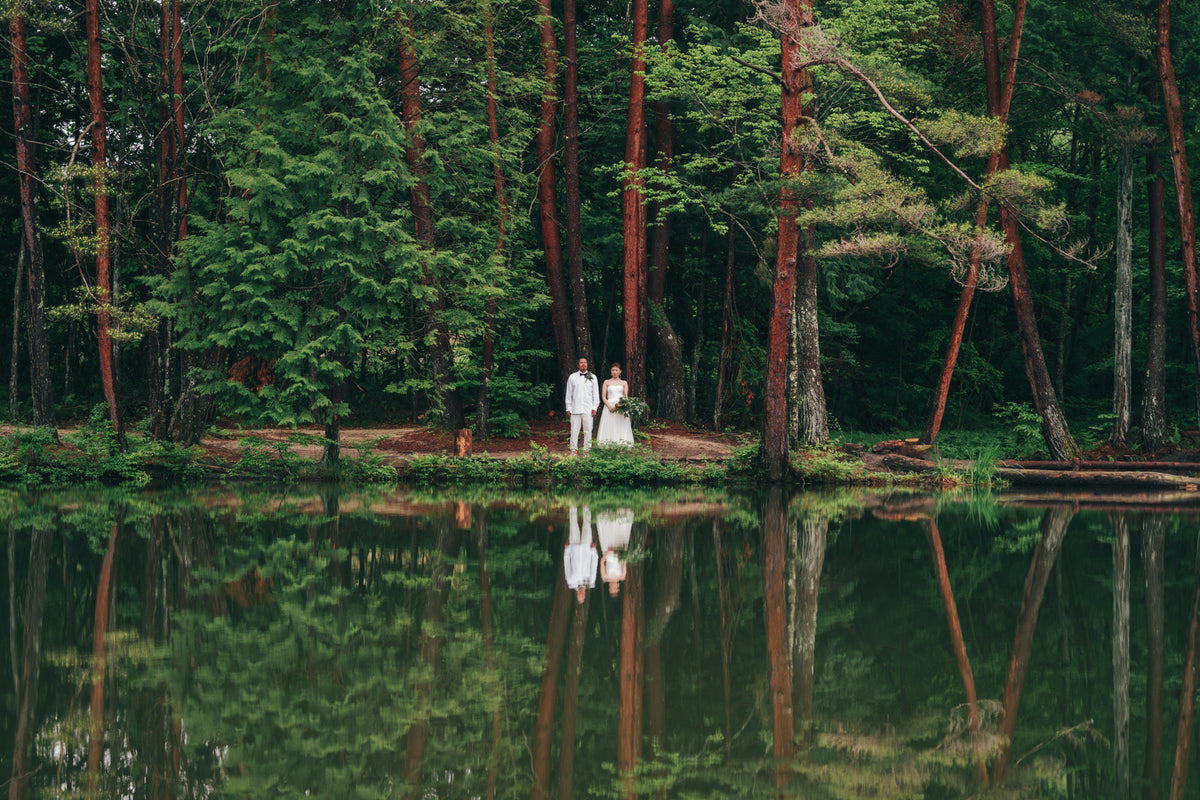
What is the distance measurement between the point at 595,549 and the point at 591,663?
4793mm

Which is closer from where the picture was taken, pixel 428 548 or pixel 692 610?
pixel 692 610

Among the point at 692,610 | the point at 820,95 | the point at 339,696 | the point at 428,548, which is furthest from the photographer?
the point at 820,95

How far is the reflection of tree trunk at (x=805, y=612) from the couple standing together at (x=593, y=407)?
754 centimetres

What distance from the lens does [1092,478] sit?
19.9 metres

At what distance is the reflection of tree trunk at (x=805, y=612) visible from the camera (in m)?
5.91

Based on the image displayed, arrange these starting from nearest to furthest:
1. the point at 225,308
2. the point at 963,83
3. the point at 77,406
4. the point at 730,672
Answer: the point at 730,672 < the point at 225,308 < the point at 963,83 < the point at 77,406

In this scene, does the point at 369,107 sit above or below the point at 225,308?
above

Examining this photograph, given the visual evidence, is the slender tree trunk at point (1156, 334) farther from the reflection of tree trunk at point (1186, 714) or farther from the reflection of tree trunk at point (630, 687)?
the reflection of tree trunk at point (630, 687)

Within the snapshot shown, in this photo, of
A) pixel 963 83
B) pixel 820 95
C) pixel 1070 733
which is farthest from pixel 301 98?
pixel 1070 733

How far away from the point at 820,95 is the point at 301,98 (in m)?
9.84

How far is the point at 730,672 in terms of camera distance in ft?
21.7

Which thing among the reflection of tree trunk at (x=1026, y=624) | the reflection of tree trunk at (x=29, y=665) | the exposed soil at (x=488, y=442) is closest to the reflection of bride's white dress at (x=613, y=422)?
the exposed soil at (x=488, y=442)

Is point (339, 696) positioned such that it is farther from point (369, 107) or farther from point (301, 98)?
point (301, 98)

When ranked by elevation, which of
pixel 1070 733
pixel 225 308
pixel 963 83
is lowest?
pixel 1070 733
